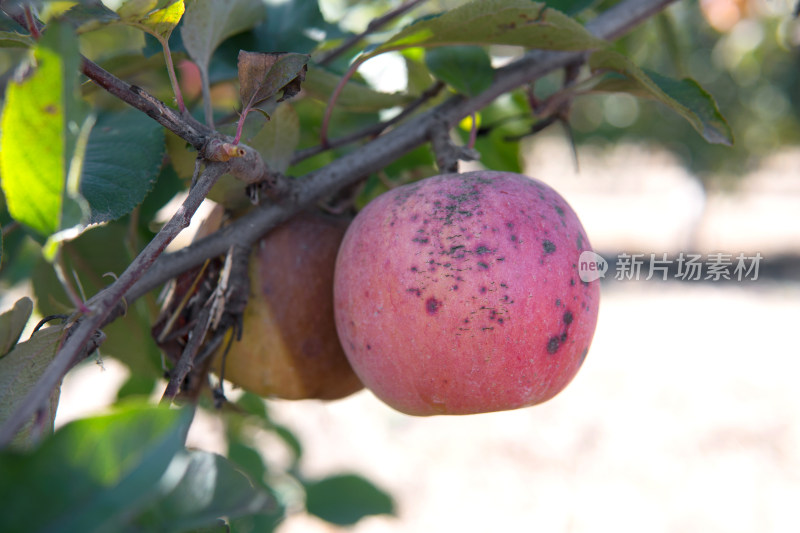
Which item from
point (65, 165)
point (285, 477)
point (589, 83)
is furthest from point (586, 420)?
point (65, 165)

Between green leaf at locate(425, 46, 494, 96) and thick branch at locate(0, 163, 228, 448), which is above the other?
green leaf at locate(425, 46, 494, 96)

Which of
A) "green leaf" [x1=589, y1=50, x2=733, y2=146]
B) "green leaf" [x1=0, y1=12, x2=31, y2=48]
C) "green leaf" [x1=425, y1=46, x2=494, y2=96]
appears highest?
"green leaf" [x1=425, y1=46, x2=494, y2=96]

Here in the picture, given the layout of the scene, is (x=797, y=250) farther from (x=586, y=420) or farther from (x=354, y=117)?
(x=354, y=117)

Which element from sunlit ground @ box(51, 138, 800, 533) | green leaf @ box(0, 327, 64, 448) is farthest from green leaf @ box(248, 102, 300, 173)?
sunlit ground @ box(51, 138, 800, 533)

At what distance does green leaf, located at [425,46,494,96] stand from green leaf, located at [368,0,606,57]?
8cm

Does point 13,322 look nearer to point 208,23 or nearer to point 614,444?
point 208,23

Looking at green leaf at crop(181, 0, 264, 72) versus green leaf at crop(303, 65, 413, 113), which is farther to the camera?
green leaf at crop(303, 65, 413, 113)

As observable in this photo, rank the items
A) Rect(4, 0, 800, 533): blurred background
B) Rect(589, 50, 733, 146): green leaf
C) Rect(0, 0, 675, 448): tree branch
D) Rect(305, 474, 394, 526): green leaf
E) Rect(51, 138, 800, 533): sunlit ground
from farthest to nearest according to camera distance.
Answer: Rect(51, 138, 800, 533): sunlit ground < Rect(4, 0, 800, 533): blurred background < Rect(305, 474, 394, 526): green leaf < Rect(589, 50, 733, 146): green leaf < Rect(0, 0, 675, 448): tree branch

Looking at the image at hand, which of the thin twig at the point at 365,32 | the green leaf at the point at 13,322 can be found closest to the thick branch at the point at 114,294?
the green leaf at the point at 13,322

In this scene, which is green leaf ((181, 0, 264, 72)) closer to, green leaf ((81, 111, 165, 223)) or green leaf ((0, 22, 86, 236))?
green leaf ((81, 111, 165, 223))

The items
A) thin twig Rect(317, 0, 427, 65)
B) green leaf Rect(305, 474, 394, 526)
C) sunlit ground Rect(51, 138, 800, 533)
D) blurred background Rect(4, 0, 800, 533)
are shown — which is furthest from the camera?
sunlit ground Rect(51, 138, 800, 533)

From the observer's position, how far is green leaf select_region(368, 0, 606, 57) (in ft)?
2.01

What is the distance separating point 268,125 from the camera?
662 millimetres

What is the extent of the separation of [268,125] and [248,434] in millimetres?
964
